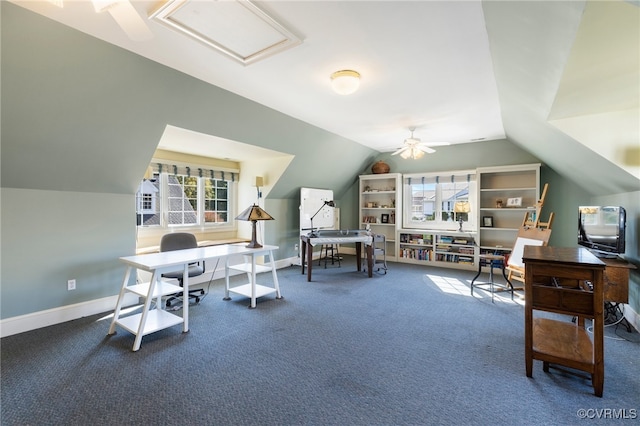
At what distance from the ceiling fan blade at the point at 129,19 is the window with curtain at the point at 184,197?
9.30 ft

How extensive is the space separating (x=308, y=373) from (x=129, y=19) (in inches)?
99.1

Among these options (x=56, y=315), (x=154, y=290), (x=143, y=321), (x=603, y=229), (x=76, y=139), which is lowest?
(x=56, y=315)

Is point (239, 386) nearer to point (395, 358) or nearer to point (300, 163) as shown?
point (395, 358)

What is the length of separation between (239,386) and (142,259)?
170cm

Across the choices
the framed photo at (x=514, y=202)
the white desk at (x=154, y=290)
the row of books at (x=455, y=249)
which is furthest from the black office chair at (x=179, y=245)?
the framed photo at (x=514, y=202)

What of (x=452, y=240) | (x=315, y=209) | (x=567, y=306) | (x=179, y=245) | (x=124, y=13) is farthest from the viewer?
(x=315, y=209)

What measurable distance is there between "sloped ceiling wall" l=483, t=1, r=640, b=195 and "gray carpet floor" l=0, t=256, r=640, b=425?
181 cm

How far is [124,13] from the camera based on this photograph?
4.89 feet

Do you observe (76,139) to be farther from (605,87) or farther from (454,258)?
(454,258)

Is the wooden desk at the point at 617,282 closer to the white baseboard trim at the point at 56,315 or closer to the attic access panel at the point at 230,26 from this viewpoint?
the attic access panel at the point at 230,26

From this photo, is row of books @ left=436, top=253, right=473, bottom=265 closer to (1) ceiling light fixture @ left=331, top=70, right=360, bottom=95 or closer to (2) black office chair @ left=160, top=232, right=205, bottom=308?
(1) ceiling light fixture @ left=331, top=70, right=360, bottom=95

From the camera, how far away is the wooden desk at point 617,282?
2736 millimetres

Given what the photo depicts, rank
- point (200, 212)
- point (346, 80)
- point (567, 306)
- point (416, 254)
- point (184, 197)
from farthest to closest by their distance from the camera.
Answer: point (416, 254) < point (200, 212) < point (184, 197) < point (346, 80) < point (567, 306)

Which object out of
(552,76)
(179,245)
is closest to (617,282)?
(552,76)
